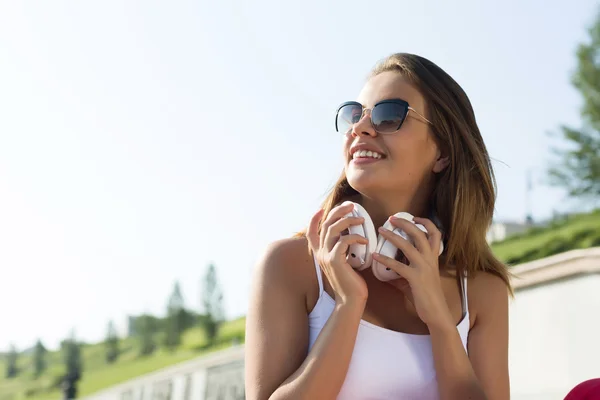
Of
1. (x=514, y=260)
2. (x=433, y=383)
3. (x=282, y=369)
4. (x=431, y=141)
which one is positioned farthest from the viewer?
(x=514, y=260)

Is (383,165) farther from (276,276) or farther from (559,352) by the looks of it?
(559,352)

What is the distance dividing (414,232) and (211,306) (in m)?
65.4

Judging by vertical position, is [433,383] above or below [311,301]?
below

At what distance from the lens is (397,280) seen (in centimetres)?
298

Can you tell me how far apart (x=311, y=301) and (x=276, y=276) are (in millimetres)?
182

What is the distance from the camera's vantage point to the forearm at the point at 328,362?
8.13 ft

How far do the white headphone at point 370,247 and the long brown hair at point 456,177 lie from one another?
1.43 ft

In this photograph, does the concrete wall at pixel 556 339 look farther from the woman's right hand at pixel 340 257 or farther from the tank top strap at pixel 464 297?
the woman's right hand at pixel 340 257

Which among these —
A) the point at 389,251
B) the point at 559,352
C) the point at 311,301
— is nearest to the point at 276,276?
the point at 311,301

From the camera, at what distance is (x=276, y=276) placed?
2.75m

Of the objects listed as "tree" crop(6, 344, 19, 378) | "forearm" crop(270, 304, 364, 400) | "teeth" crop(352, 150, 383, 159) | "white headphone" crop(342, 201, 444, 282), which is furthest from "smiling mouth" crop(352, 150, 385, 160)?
"tree" crop(6, 344, 19, 378)

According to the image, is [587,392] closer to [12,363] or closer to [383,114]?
[383,114]

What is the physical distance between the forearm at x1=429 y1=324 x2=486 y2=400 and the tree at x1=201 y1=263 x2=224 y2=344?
5794 centimetres

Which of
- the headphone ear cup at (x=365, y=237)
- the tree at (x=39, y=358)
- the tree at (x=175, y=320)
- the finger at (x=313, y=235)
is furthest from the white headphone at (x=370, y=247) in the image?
the tree at (x=39, y=358)
